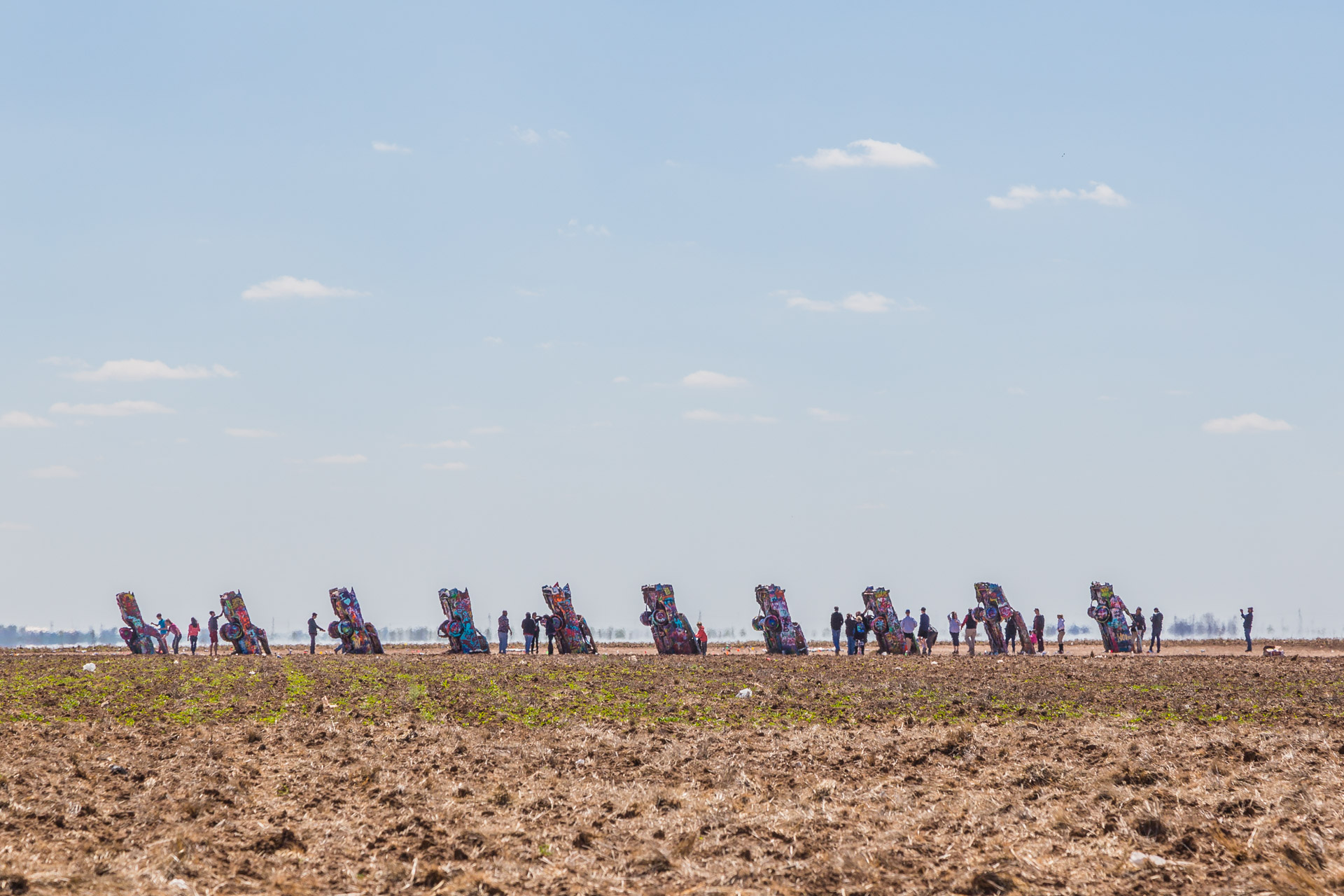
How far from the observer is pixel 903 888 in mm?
11891

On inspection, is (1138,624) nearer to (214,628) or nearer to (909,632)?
(909,632)

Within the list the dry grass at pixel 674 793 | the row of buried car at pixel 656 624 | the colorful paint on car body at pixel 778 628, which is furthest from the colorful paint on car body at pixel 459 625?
the dry grass at pixel 674 793

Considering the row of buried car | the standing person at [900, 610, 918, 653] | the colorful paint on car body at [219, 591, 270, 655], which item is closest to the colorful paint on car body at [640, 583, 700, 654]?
the row of buried car

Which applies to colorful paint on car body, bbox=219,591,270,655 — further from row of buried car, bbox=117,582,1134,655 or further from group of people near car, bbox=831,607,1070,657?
group of people near car, bbox=831,607,1070,657

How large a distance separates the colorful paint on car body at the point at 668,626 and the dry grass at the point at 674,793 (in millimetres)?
24277

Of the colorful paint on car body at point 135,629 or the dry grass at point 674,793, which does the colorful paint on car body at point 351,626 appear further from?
the dry grass at point 674,793

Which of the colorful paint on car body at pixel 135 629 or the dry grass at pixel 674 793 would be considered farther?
the colorful paint on car body at pixel 135 629

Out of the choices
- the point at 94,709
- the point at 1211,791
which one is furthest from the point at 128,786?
the point at 1211,791

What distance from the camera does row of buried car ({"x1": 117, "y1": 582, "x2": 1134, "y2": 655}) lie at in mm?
52406

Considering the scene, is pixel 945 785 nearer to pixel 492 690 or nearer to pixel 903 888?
pixel 903 888

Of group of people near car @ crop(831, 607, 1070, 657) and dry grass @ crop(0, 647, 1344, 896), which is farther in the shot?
group of people near car @ crop(831, 607, 1070, 657)

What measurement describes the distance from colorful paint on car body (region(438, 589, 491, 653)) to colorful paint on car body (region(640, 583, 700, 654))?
772 cm

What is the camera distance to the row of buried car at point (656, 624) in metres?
52.4

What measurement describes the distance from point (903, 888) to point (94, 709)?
62.6 ft
